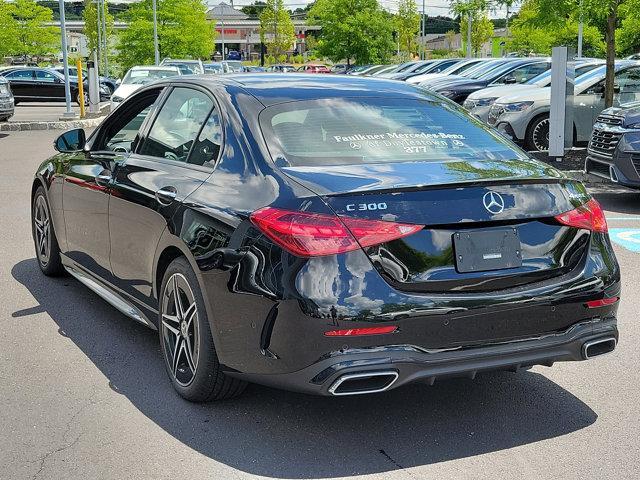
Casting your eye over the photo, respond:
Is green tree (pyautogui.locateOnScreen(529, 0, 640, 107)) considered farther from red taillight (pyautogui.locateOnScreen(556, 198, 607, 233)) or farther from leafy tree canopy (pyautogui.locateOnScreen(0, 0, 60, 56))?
leafy tree canopy (pyautogui.locateOnScreen(0, 0, 60, 56))

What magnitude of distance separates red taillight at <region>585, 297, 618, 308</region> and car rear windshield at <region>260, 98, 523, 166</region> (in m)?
0.83

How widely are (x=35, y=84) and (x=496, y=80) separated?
21.7m

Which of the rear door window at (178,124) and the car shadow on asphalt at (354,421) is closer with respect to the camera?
the car shadow on asphalt at (354,421)

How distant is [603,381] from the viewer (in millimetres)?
4789

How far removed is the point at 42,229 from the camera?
23.0 ft

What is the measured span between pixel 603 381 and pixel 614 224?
5213mm

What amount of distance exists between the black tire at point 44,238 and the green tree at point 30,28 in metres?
60.8

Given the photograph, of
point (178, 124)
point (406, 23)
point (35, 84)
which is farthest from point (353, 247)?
point (406, 23)

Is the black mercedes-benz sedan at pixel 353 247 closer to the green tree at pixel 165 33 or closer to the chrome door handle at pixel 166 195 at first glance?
the chrome door handle at pixel 166 195

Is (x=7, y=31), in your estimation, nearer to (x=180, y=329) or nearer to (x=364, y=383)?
(x=180, y=329)

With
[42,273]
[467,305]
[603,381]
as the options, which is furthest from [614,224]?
[467,305]

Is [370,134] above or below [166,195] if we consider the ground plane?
above

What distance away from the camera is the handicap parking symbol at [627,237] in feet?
27.6

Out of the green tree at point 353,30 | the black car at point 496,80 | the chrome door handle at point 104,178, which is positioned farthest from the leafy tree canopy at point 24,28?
the chrome door handle at point 104,178
